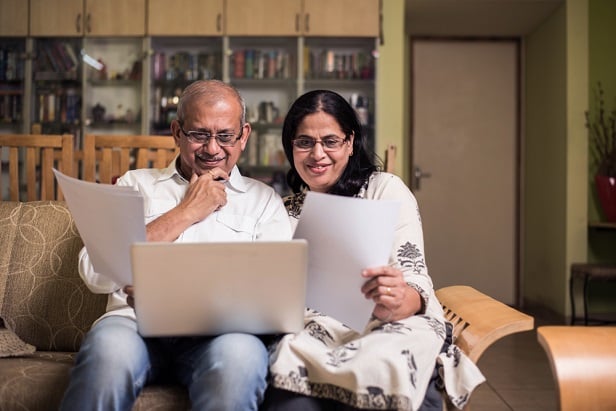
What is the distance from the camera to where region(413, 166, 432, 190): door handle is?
5047 mm

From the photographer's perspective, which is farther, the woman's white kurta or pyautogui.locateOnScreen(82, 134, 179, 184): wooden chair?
pyautogui.locateOnScreen(82, 134, 179, 184): wooden chair

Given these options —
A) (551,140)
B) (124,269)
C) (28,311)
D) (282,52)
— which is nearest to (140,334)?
(124,269)

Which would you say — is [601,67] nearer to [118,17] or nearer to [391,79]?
[391,79]

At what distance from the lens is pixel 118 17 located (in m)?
4.17

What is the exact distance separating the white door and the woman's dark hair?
3472mm

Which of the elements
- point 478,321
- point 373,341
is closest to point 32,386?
point 373,341

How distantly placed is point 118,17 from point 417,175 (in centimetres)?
249

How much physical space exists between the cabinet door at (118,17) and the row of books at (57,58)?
0.73ft

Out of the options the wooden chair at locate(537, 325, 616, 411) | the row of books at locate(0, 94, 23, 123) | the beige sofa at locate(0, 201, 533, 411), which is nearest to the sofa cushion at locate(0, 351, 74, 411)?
the beige sofa at locate(0, 201, 533, 411)

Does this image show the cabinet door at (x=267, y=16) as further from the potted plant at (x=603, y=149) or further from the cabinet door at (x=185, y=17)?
the potted plant at (x=603, y=149)

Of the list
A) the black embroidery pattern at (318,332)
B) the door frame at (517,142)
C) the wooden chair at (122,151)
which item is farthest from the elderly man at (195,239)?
the door frame at (517,142)

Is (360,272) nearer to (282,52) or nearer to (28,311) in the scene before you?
(28,311)

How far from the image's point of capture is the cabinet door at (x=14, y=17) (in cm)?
418

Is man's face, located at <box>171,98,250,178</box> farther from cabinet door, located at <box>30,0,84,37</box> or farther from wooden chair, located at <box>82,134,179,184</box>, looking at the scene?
cabinet door, located at <box>30,0,84,37</box>
